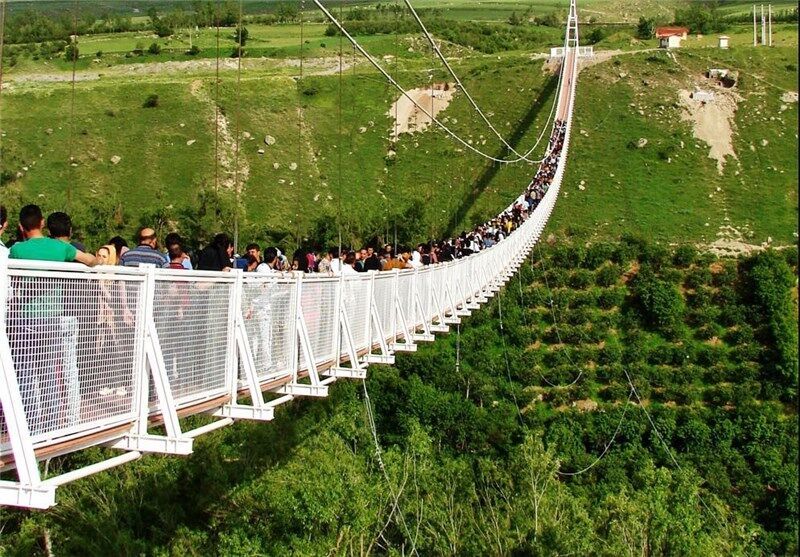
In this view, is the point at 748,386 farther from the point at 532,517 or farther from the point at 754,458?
the point at 532,517

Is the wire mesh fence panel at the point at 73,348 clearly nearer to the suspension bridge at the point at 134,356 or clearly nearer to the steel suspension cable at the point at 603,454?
the suspension bridge at the point at 134,356

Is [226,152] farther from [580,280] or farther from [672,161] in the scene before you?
[672,161]

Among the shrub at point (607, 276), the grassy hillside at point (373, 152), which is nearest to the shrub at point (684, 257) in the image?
the grassy hillside at point (373, 152)

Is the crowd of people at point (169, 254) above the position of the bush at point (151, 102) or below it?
below

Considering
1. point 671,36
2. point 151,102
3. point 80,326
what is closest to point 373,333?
point 80,326

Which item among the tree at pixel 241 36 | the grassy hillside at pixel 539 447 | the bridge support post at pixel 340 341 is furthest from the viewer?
the grassy hillside at pixel 539 447

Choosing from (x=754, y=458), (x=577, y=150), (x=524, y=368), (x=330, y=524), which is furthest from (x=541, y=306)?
(x=330, y=524)
